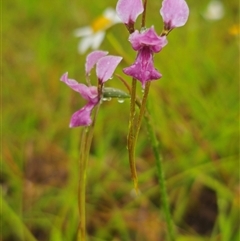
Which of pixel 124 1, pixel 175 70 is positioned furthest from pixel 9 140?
pixel 124 1

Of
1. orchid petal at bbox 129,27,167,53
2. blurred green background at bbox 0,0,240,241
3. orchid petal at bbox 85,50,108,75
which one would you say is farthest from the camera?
blurred green background at bbox 0,0,240,241

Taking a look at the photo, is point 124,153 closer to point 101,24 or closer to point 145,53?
point 101,24

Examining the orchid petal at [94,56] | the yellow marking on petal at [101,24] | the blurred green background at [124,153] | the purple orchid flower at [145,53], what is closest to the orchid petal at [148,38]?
the purple orchid flower at [145,53]

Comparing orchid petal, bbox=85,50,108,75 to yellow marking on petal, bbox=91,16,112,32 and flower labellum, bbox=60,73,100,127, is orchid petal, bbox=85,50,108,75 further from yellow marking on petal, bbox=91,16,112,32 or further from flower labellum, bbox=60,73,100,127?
yellow marking on petal, bbox=91,16,112,32

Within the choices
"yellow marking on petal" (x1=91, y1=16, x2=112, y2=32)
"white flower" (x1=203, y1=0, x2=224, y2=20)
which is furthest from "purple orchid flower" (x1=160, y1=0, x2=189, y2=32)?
"white flower" (x1=203, y1=0, x2=224, y2=20)

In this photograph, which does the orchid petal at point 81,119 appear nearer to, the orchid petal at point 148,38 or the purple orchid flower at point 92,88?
the purple orchid flower at point 92,88
